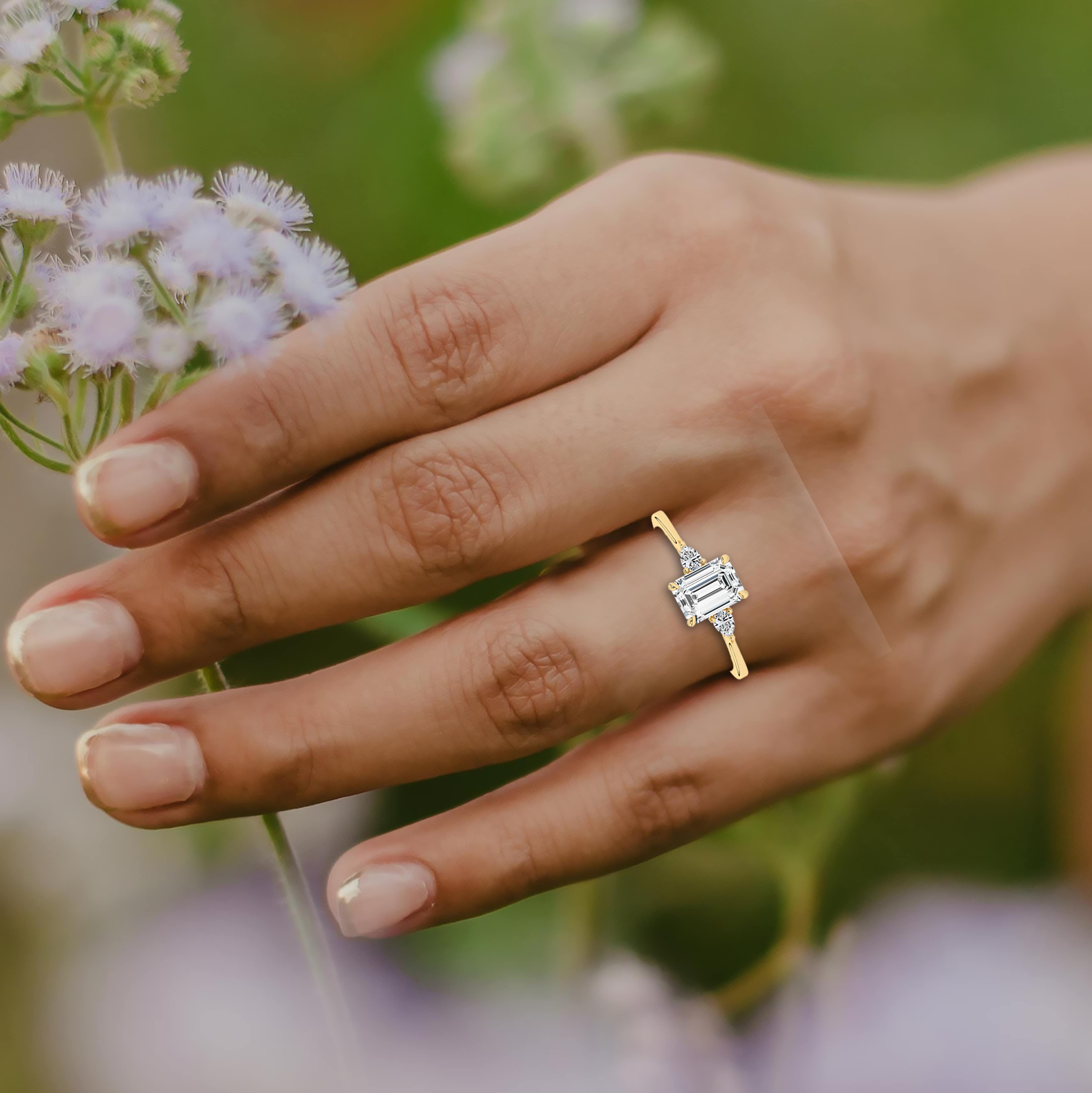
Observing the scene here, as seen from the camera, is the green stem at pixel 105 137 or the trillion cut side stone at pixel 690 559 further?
the trillion cut side stone at pixel 690 559

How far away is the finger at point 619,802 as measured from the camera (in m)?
0.48

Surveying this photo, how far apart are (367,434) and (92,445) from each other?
12cm

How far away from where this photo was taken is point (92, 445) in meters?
0.37

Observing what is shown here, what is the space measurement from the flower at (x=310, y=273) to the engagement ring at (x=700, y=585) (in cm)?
20

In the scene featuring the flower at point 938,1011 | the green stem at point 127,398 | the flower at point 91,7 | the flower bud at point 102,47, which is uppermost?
the flower at point 91,7

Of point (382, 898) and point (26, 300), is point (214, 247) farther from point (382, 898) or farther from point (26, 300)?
point (382, 898)

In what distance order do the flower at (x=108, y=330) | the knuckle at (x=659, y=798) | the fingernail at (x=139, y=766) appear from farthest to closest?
the knuckle at (x=659, y=798) → the fingernail at (x=139, y=766) → the flower at (x=108, y=330)

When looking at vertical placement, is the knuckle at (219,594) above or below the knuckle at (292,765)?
above

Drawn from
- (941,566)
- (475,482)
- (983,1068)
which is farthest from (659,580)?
(983,1068)

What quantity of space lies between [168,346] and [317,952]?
0.23 m

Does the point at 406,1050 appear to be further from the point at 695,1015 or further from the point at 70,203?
the point at 70,203

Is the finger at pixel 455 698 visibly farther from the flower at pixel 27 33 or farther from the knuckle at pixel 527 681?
the flower at pixel 27 33

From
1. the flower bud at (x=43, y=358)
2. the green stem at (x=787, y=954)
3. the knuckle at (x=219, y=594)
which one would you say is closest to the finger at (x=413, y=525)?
the knuckle at (x=219, y=594)

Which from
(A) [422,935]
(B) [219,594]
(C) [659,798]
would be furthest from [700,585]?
(A) [422,935]
